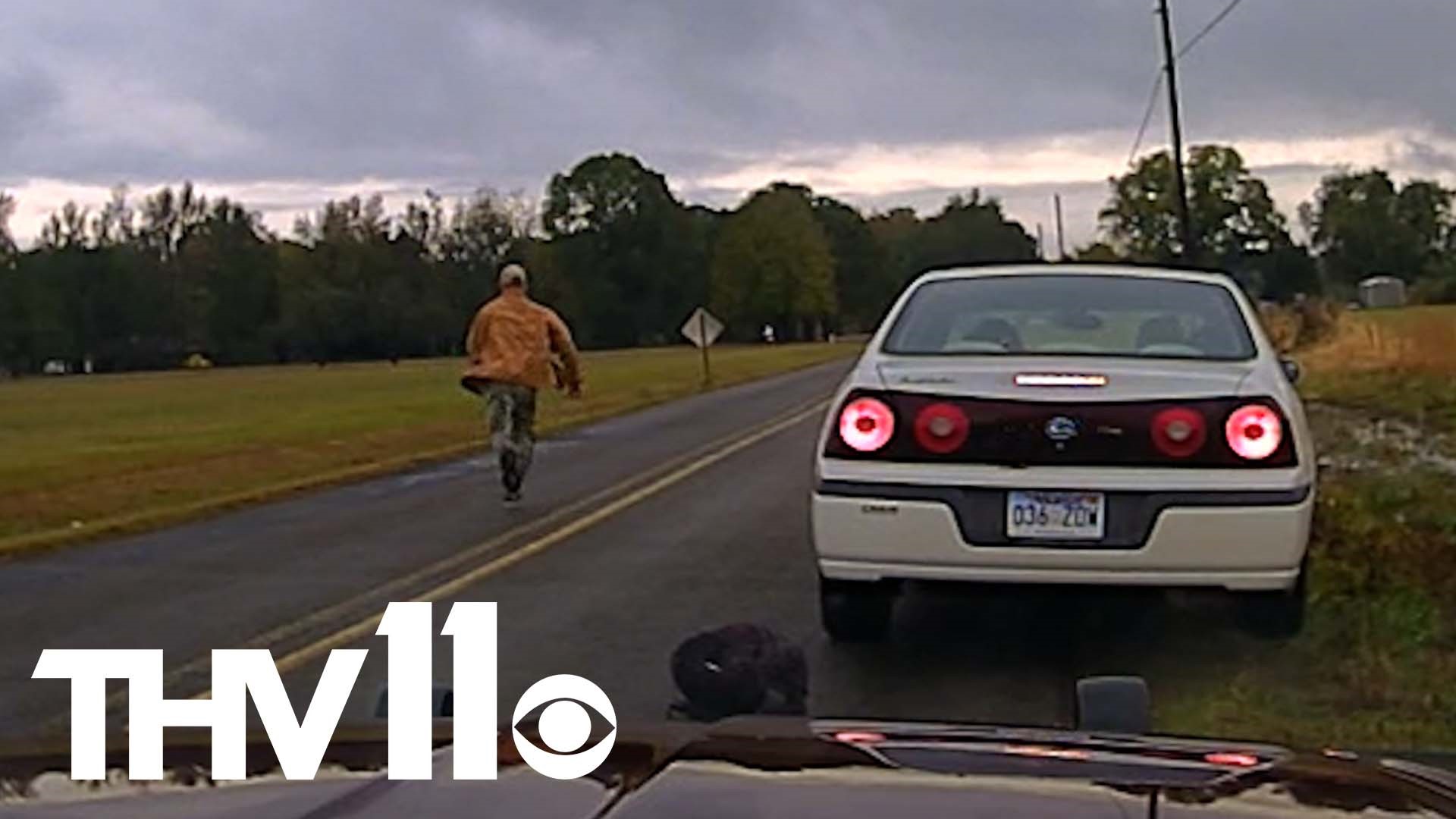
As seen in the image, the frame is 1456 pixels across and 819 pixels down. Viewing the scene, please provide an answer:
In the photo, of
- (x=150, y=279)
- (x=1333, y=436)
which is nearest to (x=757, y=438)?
(x=1333, y=436)

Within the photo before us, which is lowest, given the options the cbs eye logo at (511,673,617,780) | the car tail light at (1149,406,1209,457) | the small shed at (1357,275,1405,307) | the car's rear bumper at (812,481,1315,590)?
the car's rear bumper at (812,481,1315,590)

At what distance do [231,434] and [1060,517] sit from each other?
26256mm

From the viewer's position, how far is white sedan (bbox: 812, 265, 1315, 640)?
750cm

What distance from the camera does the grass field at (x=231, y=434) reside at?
59.5 ft

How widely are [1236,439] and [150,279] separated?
365 feet

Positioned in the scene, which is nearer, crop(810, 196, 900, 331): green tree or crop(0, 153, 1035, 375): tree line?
crop(0, 153, 1035, 375): tree line

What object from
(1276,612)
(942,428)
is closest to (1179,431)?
(942,428)

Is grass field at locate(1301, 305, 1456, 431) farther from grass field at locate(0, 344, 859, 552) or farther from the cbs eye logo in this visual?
the cbs eye logo

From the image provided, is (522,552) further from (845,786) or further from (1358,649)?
(845,786)

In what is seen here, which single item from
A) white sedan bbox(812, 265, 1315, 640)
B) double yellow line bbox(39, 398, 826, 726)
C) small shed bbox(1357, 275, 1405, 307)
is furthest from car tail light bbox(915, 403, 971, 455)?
small shed bbox(1357, 275, 1405, 307)

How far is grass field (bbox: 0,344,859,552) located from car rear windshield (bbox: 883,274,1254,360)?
25.9ft

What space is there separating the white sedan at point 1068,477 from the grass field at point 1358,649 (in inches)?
14.7

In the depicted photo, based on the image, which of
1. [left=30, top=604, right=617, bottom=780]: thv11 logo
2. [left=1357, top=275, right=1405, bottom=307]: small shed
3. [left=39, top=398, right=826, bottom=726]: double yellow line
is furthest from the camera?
[left=1357, top=275, right=1405, bottom=307]: small shed

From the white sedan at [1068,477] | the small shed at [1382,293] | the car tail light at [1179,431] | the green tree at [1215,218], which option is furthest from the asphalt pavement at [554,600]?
the small shed at [1382,293]
